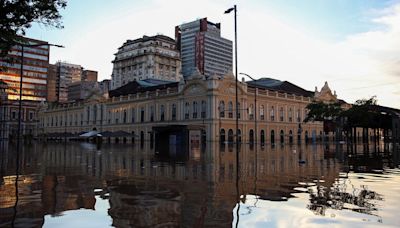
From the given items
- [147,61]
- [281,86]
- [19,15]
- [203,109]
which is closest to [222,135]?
[203,109]

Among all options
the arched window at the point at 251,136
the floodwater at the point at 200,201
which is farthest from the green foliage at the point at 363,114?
the floodwater at the point at 200,201

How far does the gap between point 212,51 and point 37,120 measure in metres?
82.8

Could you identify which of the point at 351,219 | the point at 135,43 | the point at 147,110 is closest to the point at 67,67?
the point at 135,43

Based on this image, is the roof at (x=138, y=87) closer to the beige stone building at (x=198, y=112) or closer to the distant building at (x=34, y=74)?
the beige stone building at (x=198, y=112)

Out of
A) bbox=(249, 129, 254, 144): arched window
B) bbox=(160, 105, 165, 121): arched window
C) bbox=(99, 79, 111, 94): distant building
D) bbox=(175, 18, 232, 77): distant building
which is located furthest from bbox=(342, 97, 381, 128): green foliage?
bbox=(175, 18, 232, 77): distant building

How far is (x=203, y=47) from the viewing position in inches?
6289

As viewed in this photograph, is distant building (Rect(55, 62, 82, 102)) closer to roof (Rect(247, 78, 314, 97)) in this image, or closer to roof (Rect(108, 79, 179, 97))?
roof (Rect(108, 79, 179, 97))

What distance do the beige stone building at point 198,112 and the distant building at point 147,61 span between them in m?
43.1

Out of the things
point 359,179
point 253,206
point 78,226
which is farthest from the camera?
point 359,179

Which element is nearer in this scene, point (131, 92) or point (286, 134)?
point (286, 134)

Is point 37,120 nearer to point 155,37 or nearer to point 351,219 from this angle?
point 155,37

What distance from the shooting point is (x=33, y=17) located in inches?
622

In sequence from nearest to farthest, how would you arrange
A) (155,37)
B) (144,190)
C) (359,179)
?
(144,190) < (359,179) < (155,37)

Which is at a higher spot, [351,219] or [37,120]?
[37,120]
